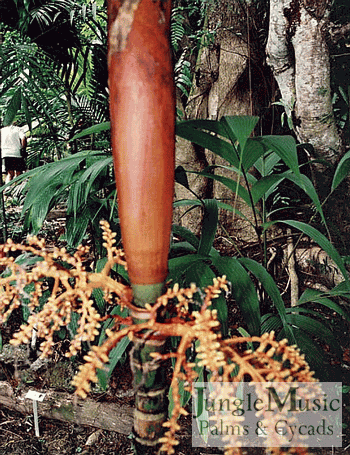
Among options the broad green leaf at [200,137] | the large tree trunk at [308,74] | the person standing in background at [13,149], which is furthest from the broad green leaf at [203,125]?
the person standing in background at [13,149]

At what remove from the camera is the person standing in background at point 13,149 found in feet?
8.47

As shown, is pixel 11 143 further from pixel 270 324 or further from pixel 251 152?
pixel 251 152

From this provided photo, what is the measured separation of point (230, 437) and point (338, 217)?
1.03m

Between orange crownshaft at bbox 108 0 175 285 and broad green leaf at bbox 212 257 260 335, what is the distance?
26cm

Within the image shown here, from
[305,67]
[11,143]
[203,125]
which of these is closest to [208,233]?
[203,125]

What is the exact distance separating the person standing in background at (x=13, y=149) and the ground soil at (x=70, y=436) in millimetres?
1639

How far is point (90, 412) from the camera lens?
107cm

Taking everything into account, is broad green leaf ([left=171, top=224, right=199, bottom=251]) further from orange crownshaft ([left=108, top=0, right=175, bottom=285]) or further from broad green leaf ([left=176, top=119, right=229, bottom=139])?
orange crownshaft ([left=108, top=0, right=175, bottom=285])

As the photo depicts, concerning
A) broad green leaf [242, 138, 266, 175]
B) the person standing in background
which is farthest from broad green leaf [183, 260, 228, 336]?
the person standing in background

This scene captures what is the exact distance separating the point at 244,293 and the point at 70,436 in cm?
73

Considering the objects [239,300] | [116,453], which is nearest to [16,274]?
[239,300]

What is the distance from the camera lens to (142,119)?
0.98 ft

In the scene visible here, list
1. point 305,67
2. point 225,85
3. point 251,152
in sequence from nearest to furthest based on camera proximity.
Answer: point 251,152, point 305,67, point 225,85

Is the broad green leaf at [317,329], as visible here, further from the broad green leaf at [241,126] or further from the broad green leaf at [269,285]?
the broad green leaf at [241,126]
